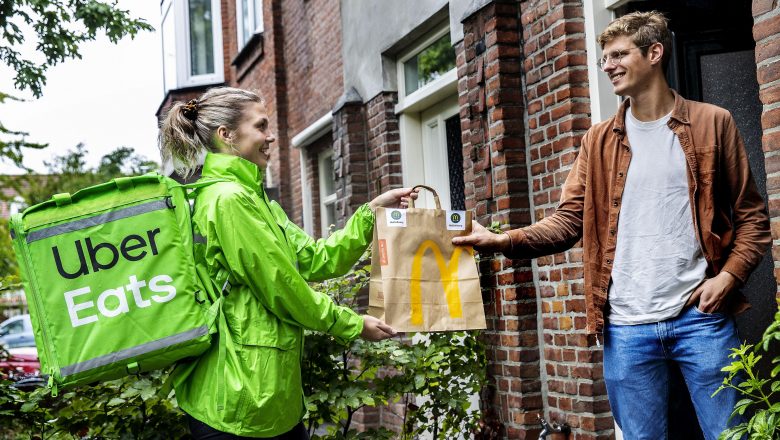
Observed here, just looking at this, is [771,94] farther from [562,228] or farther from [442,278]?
[442,278]

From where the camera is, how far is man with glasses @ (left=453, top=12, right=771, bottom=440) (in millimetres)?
2881

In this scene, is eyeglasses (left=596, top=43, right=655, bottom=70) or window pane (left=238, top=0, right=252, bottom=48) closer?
eyeglasses (left=596, top=43, right=655, bottom=70)

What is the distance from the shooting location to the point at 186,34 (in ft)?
48.3

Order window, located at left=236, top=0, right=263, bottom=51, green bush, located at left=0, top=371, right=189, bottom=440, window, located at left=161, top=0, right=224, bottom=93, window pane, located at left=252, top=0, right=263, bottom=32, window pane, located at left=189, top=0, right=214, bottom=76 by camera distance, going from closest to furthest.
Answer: green bush, located at left=0, top=371, right=189, bottom=440 → window pane, located at left=252, top=0, right=263, bottom=32 → window, located at left=236, top=0, right=263, bottom=51 → window, located at left=161, top=0, right=224, bottom=93 → window pane, located at left=189, top=0, right=214, bottom=76

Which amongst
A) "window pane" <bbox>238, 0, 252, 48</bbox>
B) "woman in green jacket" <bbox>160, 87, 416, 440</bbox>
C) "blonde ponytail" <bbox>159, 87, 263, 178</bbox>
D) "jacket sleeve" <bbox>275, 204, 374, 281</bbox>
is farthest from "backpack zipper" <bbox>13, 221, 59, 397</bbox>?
"window pane" <bbox>238, 0, 252, 48</bbox>

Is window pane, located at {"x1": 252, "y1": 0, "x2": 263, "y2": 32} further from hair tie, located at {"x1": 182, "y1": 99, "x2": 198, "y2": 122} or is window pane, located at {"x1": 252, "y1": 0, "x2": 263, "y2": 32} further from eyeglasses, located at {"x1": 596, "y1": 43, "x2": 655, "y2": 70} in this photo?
eyeglasses, located at {"x1": 596, "y1": 43, "x2": 655, "y2": 70}

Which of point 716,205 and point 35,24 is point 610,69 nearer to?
point 716,205

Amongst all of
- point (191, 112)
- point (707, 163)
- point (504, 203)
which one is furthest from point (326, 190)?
point (707, 163)

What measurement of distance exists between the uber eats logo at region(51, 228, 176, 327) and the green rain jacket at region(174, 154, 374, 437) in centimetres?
17

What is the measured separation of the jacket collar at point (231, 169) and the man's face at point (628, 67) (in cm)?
132

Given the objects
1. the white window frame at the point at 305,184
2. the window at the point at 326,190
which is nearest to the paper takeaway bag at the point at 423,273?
the window at the point at 326,190

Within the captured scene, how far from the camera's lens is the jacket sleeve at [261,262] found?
9.41 ft

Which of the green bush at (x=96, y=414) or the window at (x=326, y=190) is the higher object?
the window at (x=326, y=190)

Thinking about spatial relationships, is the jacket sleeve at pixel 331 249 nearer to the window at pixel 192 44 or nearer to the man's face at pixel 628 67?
the man's face at pixel 628 67
